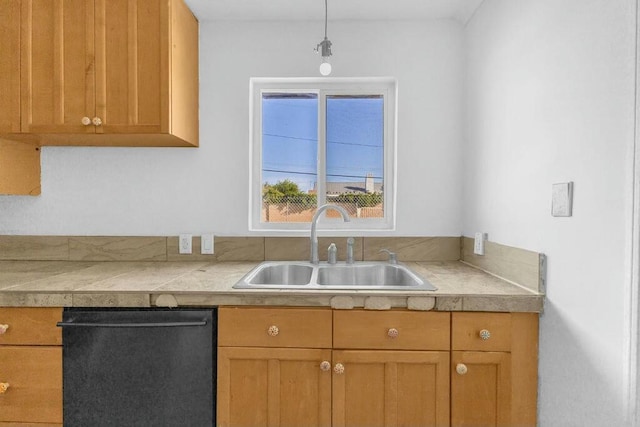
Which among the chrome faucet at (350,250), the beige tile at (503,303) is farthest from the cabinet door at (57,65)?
the beige tile at (503,303)

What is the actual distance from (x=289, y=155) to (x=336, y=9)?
0.86 metres

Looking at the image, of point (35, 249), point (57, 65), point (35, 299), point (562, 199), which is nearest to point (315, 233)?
point (562, 199)

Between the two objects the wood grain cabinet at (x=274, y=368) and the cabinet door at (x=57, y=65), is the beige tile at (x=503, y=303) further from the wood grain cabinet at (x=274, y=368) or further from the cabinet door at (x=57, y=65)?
the cabinet door at (x=57, y=65)

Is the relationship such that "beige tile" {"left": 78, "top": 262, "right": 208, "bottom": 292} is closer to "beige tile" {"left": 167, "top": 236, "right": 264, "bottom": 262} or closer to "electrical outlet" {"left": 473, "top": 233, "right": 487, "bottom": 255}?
"beige tile" {"left": 167, "top": 236, "right": 264, "bottom": 262}

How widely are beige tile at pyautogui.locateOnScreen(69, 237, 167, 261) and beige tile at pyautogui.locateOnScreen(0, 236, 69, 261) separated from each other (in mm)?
54

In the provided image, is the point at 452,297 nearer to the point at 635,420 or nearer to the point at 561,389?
the point at 561,389

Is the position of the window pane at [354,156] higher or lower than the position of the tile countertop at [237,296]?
higher

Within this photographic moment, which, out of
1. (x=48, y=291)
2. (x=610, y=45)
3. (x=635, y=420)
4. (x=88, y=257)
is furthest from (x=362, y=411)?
(x=88, y=257)

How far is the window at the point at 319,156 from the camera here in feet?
6.86

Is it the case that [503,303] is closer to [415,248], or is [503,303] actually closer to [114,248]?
[415,248]

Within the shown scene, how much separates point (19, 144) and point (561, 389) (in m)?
2.78

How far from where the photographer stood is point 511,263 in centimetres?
149

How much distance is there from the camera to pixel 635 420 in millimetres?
927

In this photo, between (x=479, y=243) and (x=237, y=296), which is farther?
(x=479, y=243)
